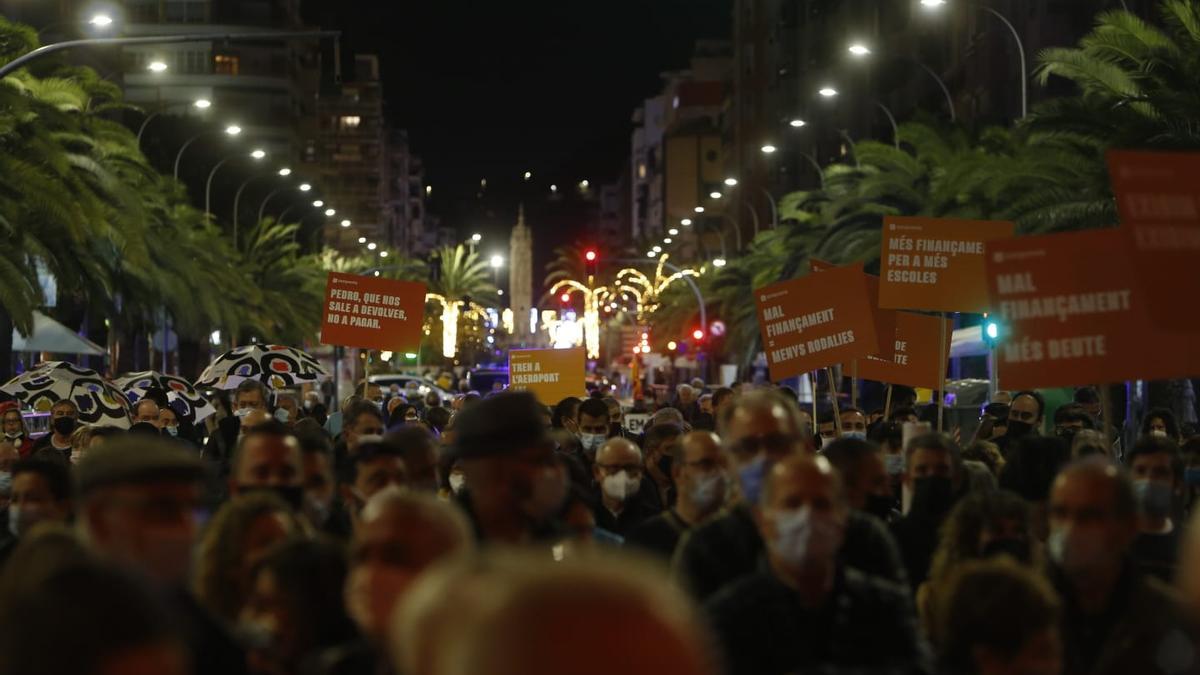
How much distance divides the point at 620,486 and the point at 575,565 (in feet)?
26.5

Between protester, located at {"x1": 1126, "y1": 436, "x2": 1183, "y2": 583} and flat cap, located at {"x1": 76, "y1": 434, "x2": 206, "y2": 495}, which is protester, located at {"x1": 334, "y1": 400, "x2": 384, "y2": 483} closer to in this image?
protester, located at {"x1": 1126, "y1": 436, "x2": 1183, "y2": 583}

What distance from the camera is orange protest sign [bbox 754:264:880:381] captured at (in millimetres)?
14961

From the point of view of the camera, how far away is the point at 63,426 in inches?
664

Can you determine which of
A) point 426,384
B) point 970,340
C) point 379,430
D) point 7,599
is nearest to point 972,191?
point 970,340

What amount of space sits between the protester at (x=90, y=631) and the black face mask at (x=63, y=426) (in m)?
14.5

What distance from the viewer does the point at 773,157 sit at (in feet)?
326

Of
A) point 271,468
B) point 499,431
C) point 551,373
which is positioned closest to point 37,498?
point 271,468

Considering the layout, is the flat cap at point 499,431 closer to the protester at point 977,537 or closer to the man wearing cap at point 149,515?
the man wearing cap at point 149,515

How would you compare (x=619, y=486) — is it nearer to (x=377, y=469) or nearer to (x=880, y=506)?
(x=880, y=506)

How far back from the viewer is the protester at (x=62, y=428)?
652 inches

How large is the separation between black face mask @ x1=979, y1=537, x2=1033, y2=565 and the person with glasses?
358 cm

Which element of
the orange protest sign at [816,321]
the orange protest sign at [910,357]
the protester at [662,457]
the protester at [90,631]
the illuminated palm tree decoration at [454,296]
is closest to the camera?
the protester at [90,631]

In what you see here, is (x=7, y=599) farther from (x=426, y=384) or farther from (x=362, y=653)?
(x=426, y=384)

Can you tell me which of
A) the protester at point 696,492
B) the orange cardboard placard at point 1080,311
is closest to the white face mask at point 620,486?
the orange cardboard placard at point 1080,311
